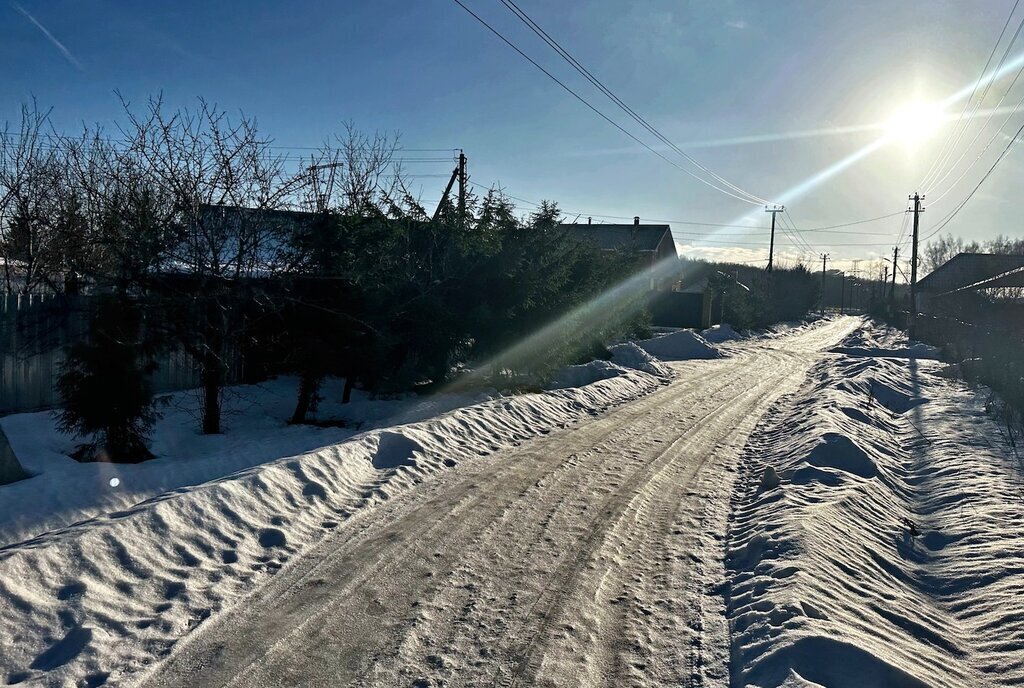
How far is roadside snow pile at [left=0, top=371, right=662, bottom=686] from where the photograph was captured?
4191 millimetres

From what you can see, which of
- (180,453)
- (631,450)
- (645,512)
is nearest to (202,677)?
(645,512)

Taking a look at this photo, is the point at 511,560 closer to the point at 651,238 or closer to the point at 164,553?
the point at 164,553

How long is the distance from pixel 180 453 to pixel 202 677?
21.1 ft

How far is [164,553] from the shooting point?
5.50 meters

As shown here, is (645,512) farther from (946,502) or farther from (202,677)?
(202,677)

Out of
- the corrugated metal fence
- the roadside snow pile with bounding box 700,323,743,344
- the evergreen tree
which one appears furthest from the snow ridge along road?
the roadside snow pile with bounding box 700,323,743,344

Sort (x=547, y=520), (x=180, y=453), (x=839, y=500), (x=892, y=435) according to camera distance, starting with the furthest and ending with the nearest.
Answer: (x=892, y=435) → (x=180, y=453) → (x=839, y=500) → (x=547, y=520)

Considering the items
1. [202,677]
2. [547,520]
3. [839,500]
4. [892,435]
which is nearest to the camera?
[202,677]

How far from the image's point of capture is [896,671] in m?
3.99

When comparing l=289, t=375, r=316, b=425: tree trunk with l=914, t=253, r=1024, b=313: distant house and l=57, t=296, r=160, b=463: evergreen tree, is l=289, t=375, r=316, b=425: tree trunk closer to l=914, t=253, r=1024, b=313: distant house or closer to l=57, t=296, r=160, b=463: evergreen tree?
l=57, t=296, r=160, b=463: evergreen tree

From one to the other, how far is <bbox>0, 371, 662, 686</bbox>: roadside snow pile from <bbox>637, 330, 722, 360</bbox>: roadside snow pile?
61.0 feet

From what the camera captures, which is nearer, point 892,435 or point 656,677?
point 656,677

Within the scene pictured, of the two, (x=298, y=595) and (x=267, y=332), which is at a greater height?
(x=267, y=332)

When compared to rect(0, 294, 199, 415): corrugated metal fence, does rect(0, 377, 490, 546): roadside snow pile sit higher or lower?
lower
